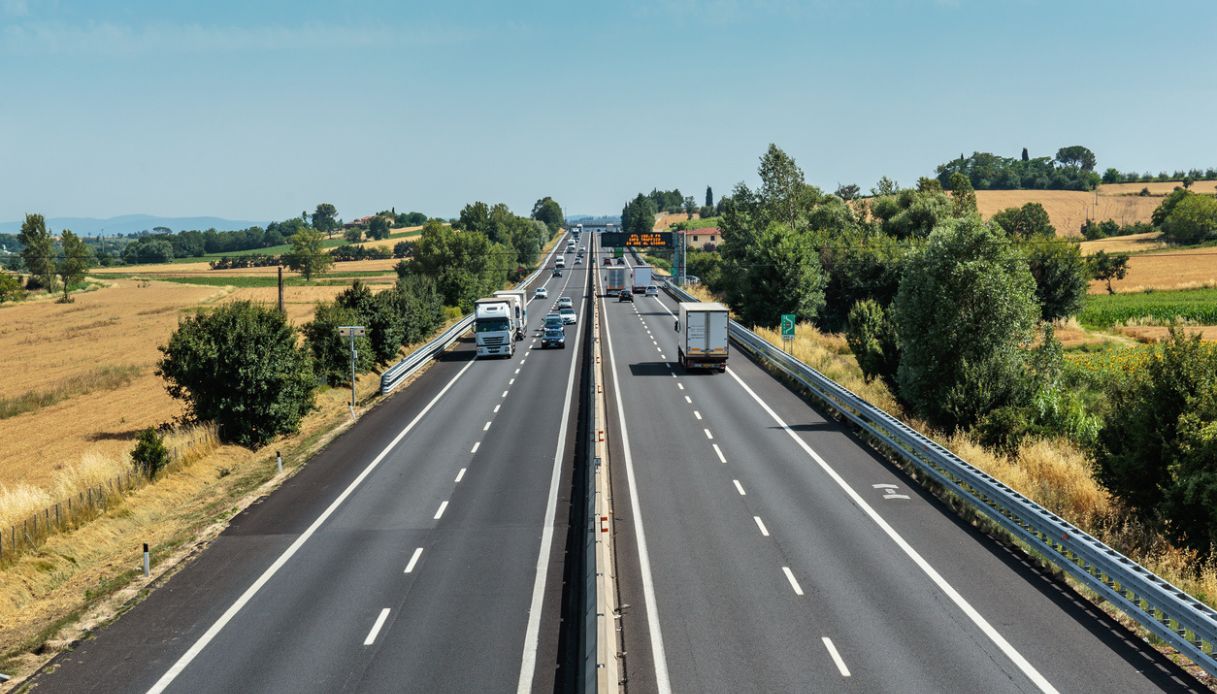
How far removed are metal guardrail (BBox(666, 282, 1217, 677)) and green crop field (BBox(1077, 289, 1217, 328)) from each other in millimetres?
49901

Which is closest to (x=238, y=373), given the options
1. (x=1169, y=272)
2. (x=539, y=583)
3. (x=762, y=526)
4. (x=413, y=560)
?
(x=413, y=560)

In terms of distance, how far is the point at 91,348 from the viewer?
6981 cm

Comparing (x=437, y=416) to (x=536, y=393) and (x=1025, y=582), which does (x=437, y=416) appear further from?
(x=1025, y=582)

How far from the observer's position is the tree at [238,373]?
3106 centimetres

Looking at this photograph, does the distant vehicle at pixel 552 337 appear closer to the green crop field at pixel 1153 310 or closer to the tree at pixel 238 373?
the tree at pixel 238 373

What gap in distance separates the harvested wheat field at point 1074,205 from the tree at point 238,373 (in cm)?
14907

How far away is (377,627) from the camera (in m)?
15.0

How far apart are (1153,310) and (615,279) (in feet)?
166

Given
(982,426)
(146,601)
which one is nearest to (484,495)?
(146,601)

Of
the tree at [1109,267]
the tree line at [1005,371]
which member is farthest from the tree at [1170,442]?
the tree at [1109,267]

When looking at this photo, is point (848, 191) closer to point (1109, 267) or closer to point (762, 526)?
point (1109, 267)

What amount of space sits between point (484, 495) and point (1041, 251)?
57.4 meters

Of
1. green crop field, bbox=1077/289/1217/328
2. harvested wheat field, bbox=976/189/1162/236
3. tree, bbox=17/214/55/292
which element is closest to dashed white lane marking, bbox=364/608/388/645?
green crop field, bbox=1077/289/1217/328

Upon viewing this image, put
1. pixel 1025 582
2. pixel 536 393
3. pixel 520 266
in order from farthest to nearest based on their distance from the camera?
pixel 520 266
pixel 536 393
pixel 1025 582
